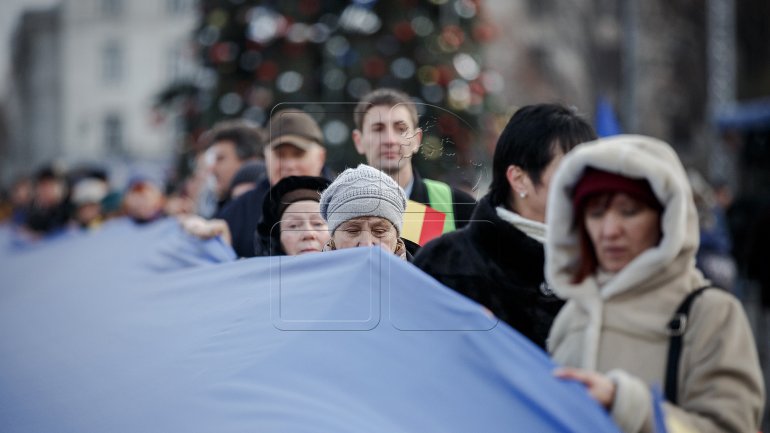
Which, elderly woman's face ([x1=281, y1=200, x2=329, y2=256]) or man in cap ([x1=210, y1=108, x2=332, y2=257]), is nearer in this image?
elderly woman's face ([x1=281, y1=200, x2=329, y2=256])

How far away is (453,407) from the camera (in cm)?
277

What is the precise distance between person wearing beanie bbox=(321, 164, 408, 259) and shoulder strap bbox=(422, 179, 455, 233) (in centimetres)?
27

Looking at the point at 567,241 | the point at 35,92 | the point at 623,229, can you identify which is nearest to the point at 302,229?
the point at 567,241

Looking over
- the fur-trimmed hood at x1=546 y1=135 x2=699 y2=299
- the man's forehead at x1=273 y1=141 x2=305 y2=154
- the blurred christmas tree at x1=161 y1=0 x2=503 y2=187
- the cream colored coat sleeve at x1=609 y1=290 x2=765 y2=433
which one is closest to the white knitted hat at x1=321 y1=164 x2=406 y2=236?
the fur-trimmed hood at x1=546 y1=135 x2=699 y2=299

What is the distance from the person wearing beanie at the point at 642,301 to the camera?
8.41ft

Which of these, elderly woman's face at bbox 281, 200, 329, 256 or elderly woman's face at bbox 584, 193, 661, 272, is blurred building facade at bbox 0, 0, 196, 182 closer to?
elderly woman's face at bbox 281, 200, 329, 256

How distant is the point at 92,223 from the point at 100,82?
169ft

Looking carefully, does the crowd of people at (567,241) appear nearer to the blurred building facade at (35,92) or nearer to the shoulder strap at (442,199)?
the shoulder strap at (442,199)

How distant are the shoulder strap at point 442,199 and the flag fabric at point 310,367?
20.1 inches

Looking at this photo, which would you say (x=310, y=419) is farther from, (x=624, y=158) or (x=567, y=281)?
(x=624, y=158)

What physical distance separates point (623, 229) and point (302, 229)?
157cm

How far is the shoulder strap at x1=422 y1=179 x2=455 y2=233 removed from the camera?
3752 millimetres

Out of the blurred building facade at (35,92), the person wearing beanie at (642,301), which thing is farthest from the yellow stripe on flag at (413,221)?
the blurred building facade at (35,92)

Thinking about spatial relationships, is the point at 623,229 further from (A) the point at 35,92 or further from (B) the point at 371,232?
(A) the point at 35,92
